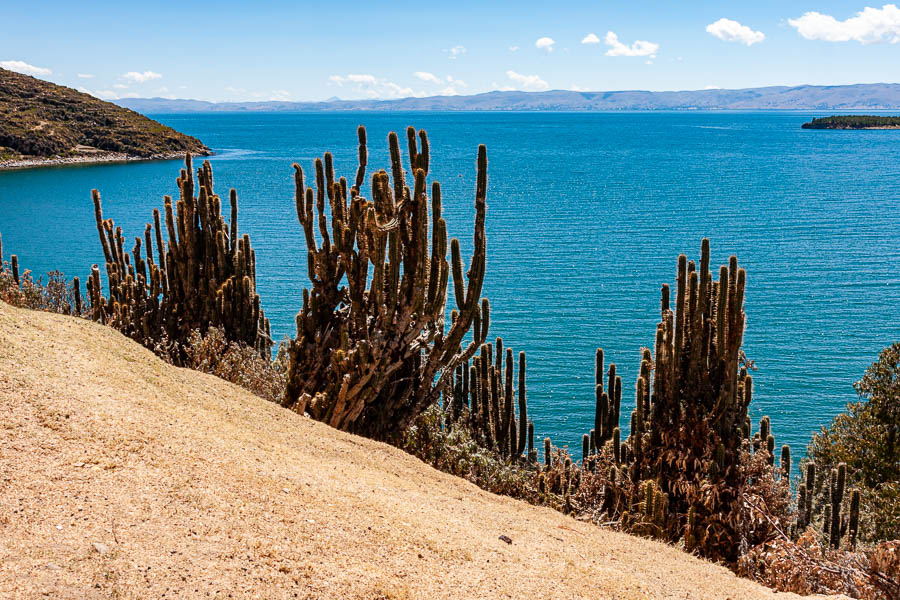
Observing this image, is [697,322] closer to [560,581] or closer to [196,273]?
A: [560,581]

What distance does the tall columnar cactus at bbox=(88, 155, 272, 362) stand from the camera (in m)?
15.1

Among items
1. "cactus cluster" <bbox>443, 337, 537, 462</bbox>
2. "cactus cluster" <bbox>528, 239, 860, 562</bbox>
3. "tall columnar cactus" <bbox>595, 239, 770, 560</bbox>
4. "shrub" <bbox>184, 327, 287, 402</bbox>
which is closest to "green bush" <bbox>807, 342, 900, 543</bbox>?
"cactus cluster" <bbox>528, 239, 860, 562</bbox>

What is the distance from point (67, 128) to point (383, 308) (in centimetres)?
10266

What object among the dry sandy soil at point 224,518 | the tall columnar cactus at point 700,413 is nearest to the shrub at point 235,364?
the dry sandy soil at point 224,518

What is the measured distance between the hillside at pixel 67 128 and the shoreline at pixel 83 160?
0.91ft

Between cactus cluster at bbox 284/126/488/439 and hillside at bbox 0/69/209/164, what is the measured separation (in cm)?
8562

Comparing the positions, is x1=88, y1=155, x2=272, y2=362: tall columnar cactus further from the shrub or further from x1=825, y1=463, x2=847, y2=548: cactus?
x1=825, y1=463, x2=847, y2=548: cactus

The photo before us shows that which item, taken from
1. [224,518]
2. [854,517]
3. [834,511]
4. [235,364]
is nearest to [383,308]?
[235,364]

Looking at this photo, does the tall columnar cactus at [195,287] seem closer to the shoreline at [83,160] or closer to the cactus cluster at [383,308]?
the cactus cluster at [383,308]

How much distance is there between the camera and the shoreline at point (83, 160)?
8388 cm

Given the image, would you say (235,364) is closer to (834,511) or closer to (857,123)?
(834,511)

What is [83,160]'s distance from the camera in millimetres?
92938

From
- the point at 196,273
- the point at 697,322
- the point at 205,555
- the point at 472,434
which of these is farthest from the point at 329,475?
the point at 196,273

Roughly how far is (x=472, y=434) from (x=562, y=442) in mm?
6229
